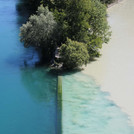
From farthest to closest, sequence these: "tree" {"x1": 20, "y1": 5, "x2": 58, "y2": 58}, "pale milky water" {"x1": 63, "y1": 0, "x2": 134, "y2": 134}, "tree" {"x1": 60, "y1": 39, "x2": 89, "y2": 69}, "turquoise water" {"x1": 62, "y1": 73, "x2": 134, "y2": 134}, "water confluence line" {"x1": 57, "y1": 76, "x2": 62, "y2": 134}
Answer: "tree" {"x1": 20, "y1": 5, "x2": 58, "y2": 58}
"tree" {"x1": 60, "y1": 39, "x2": 89, "y2": 69}
"pale milky water" {"x1": 63, "y1": 0, "x2": 134, "y2": 134}
"water confluence line" {"x1": 57, "y1": 76, "x2": 62, "y2": 134}
"turquoise water" {"x1": 62, "y1": 73, "x2": 134, "y2": 134}

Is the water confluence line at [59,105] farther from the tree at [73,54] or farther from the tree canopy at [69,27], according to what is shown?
the tree canopy at [69,27]

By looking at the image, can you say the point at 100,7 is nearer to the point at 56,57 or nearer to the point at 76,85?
the point at 56,57

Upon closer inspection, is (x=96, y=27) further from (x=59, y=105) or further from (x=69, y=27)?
(x=59, y=105)

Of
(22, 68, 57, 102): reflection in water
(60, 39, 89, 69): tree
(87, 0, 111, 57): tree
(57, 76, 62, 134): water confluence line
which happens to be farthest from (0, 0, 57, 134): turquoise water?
(87, 0, 111, 57): tree

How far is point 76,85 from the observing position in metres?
21.9

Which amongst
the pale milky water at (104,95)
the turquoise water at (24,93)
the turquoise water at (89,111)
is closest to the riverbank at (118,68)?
the pale milky water at (104,95)

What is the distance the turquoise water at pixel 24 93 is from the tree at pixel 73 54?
71.4 inches

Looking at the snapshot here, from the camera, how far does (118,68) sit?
80.2ft

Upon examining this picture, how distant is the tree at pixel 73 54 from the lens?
23062 mm

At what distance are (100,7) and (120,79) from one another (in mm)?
9165

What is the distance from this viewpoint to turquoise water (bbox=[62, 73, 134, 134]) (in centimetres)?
1719

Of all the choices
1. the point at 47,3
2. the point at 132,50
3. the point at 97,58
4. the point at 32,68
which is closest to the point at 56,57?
the point at 32,68

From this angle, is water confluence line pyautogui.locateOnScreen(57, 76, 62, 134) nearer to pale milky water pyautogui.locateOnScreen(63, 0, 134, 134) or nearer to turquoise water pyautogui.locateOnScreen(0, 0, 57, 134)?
pale milky water pyautogui.locateOnScreen(63, 0, 134, 134)

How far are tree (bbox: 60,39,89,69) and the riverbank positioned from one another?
1.26 metres
